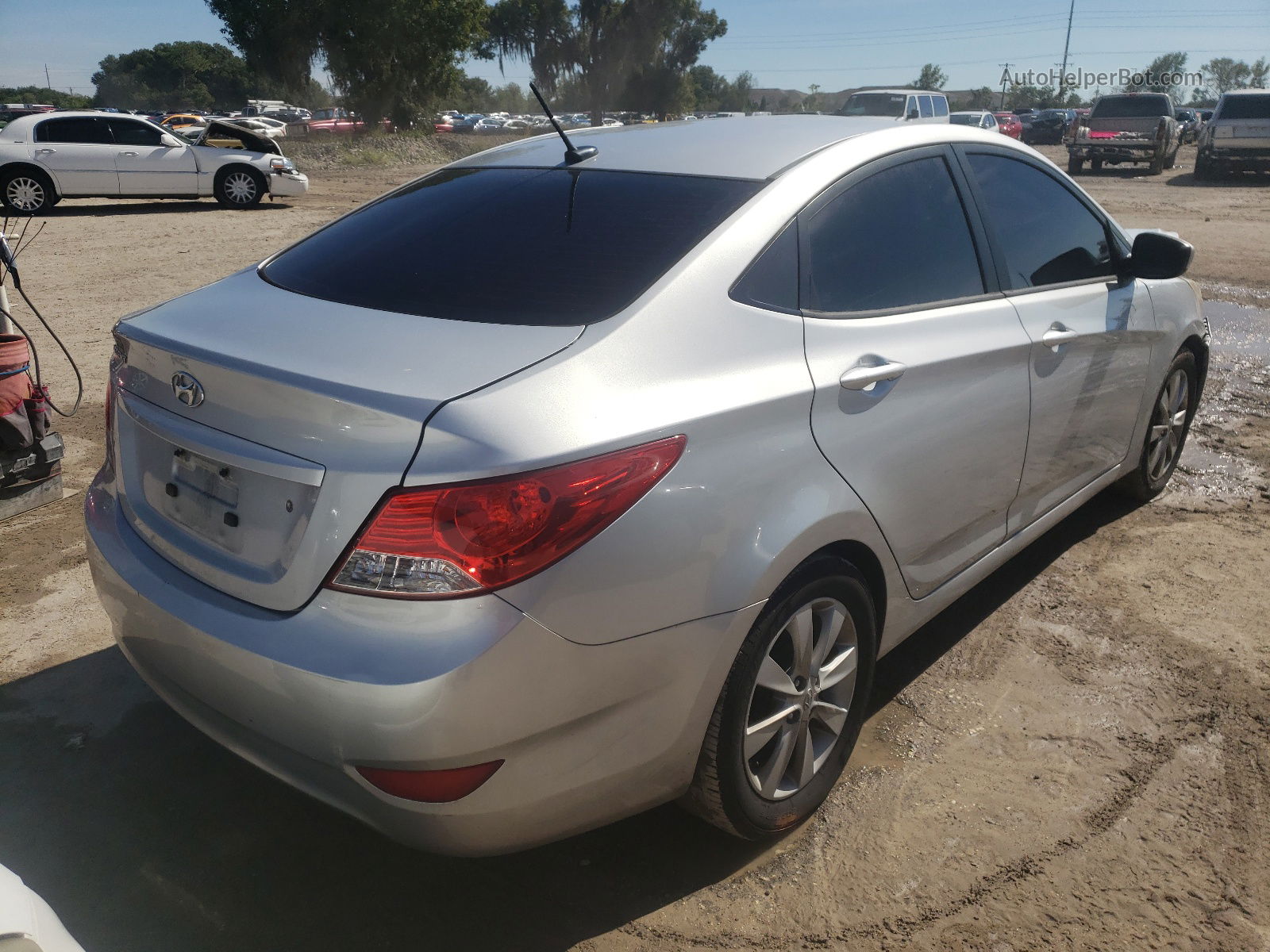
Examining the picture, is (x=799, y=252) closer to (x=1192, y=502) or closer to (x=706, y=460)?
(x=706, y=460)

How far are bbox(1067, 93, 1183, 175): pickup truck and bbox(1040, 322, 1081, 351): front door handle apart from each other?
2539 centimetres

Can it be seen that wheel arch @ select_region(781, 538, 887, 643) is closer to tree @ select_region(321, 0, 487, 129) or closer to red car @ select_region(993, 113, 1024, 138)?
red car @ select_region(993, 113, 1024, 138)

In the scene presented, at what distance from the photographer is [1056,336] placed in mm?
3227

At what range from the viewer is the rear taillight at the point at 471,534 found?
178 cm

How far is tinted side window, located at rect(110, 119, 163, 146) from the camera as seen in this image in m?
16.7

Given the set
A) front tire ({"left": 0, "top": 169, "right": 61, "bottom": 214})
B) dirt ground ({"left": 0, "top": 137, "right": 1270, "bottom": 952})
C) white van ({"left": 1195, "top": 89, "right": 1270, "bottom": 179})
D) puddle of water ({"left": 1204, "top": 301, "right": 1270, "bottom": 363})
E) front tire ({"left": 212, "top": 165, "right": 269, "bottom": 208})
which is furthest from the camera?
white van ({"left": 1195, "top": 89, "right": 1270, "bottom": 179})

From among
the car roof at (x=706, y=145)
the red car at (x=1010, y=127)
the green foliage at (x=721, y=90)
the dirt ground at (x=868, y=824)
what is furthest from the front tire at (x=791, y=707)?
the green foliage at (x=721, y=90)

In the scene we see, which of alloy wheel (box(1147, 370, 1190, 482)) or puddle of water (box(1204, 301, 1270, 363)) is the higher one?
alloy wheel (box(1147, 370, 1190, 482))

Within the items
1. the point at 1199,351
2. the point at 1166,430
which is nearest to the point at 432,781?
the point at 1166,430

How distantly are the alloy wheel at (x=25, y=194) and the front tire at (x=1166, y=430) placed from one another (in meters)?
17.0

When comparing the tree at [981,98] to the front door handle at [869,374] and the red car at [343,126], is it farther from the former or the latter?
the front door handle at [869,374]

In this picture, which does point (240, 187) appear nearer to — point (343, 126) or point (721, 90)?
point (343, 126)

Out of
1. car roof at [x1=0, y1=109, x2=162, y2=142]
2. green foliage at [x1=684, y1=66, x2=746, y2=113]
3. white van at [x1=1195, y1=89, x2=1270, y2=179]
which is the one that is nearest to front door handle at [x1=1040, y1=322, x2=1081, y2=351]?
car roof at [x1=0, y1=109, x2=162, y2=142]

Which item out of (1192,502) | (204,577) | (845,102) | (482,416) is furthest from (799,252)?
(845,102)
